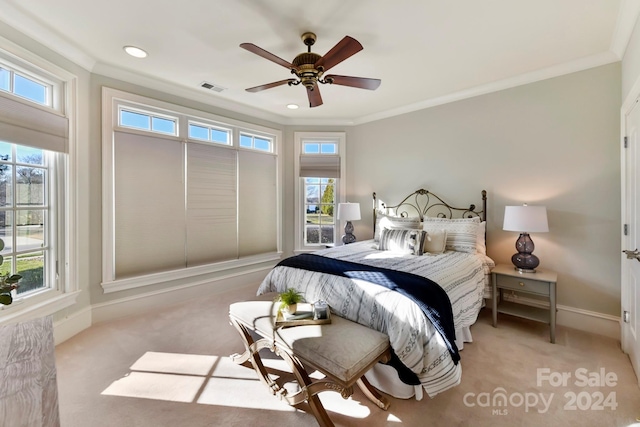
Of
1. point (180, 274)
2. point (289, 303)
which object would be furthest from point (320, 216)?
point (289, 303)

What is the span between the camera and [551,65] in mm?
2865

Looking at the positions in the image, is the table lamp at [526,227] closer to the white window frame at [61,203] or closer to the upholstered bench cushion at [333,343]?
the upholstered bench cushion at [333,343]

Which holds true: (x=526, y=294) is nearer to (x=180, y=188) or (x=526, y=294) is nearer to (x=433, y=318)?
(x=433, y=318)

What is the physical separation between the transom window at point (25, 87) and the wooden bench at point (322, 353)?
2.74 meters

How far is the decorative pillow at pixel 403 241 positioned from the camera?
9.76 ft

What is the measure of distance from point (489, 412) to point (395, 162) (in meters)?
3.30

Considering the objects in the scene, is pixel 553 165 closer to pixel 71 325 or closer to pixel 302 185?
pixel 302 185

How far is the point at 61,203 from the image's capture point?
8.63 ft

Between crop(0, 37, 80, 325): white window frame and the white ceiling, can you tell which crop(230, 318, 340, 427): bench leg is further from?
the white ceiling

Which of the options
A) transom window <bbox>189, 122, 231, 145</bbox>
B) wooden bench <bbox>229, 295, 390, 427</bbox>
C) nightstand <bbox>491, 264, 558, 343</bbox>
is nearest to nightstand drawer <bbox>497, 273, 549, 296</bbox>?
nightstand <bbox>491, 264, 558, 343</bbox>

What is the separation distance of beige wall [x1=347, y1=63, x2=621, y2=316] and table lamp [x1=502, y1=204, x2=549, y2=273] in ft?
1.08

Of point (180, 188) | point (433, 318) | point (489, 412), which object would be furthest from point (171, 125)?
point (489, 412)

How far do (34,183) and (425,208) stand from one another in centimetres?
445

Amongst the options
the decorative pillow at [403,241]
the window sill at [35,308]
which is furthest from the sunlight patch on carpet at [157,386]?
the decorative pillow at [403,241]
